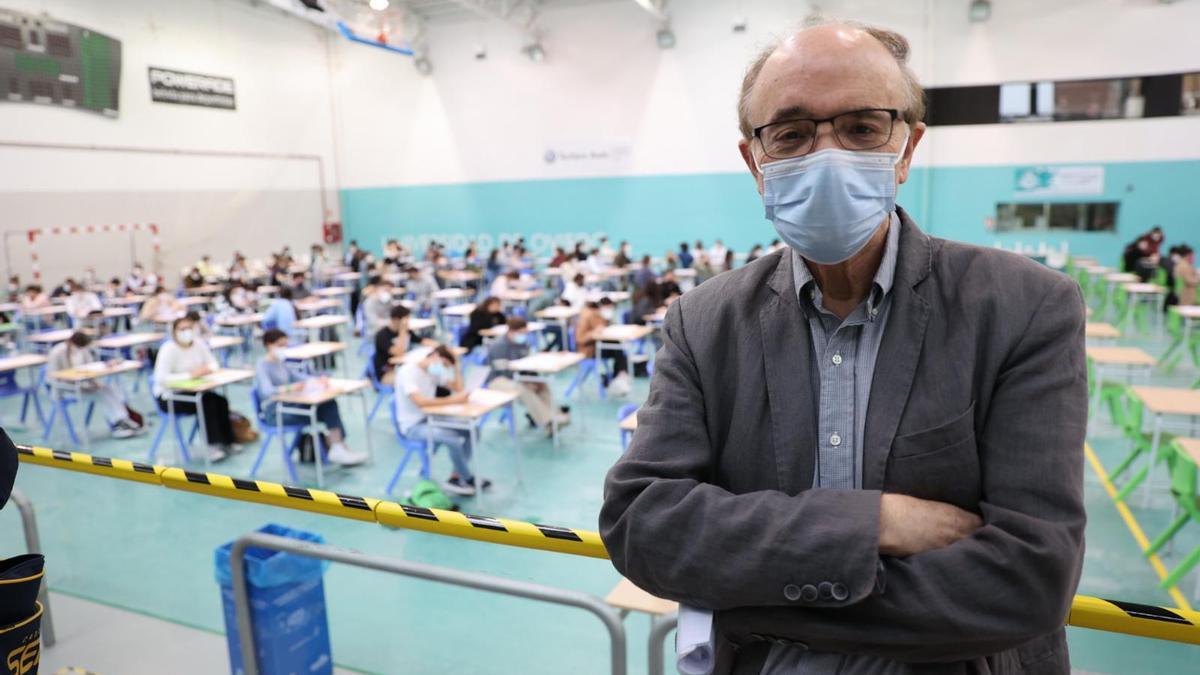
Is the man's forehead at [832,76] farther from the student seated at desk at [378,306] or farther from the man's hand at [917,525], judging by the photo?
the student seated at desk at [378,306]

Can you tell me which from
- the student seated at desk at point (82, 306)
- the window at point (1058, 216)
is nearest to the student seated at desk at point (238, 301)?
the student seated at desk at point (82, 306)

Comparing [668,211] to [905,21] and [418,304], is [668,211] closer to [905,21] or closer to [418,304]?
[905,21]

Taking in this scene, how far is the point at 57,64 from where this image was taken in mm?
16953

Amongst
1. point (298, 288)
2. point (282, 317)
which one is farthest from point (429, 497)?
point (298, 288)

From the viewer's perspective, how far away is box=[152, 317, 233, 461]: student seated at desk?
788 cm

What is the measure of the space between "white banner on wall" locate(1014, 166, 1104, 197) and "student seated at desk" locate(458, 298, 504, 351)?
1417cm

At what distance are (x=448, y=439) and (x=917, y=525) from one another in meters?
5.76

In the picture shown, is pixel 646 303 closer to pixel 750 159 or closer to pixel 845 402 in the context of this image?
pixel 750 159

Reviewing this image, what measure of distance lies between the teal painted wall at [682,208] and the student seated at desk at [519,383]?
1203 cm

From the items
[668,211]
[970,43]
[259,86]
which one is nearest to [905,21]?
[970,43]

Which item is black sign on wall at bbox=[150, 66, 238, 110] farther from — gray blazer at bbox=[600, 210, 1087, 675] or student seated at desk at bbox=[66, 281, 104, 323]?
gray blazer at bbox=[600, 210, 1087, 675]

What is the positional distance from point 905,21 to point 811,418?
2005 centimetres

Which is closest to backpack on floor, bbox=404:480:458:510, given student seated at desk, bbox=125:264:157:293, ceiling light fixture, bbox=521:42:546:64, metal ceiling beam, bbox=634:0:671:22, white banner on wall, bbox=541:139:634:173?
student seated at desk, bbox=125:264:157:293

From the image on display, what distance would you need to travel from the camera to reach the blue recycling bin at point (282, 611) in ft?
10.3
